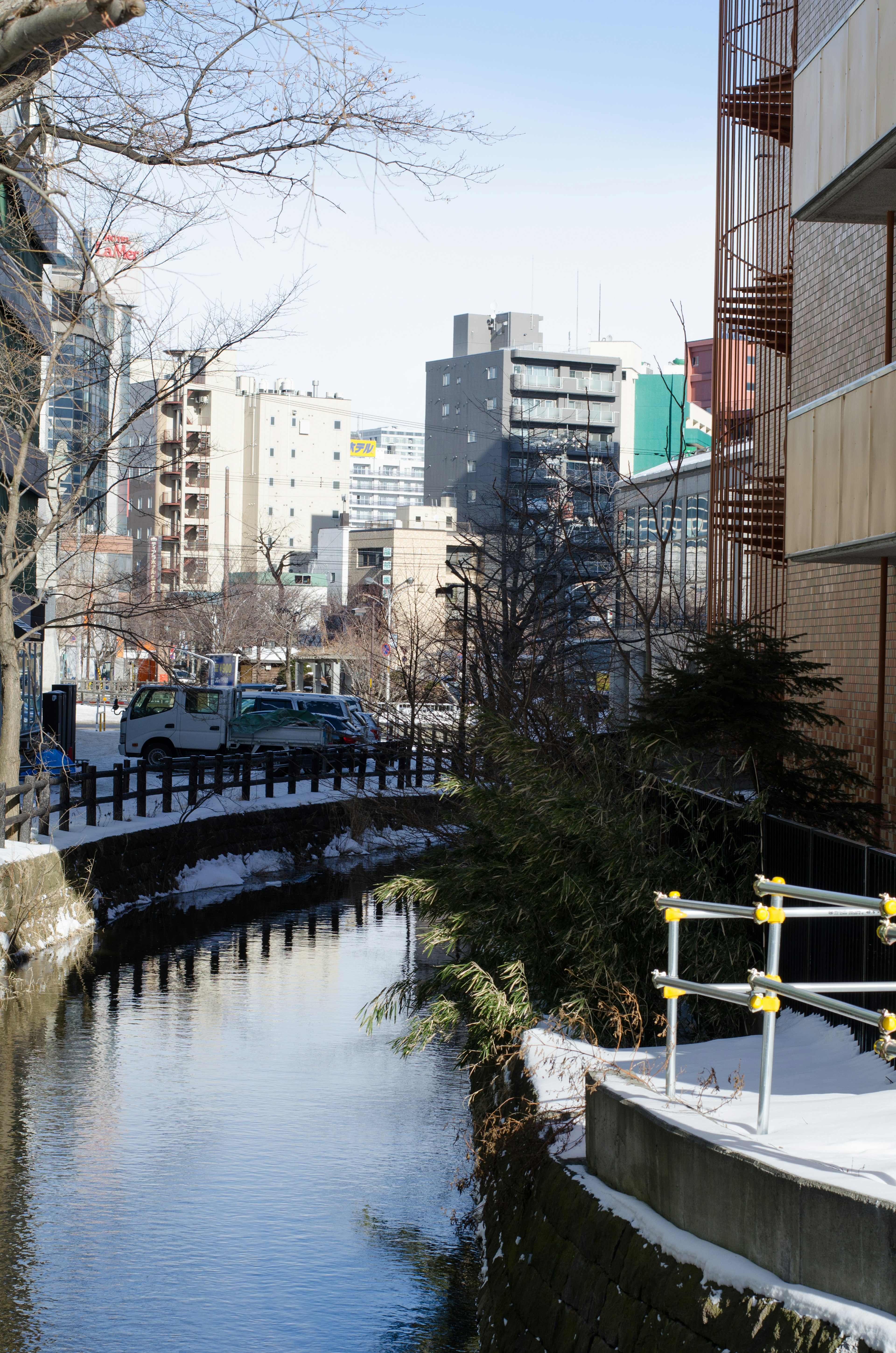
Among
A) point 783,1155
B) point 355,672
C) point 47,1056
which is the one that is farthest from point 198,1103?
point 355,672

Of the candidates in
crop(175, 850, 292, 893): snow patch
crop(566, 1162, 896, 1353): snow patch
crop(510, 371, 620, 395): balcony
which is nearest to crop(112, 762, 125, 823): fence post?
crop(175, 850, 292, 893): snow patch

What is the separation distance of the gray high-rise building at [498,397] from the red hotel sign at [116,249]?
87.9 m

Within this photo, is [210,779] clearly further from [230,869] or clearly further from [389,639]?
[389,639]

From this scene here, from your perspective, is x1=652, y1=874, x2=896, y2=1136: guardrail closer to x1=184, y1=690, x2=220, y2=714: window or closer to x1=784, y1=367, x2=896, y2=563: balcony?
x1=784, y1=367, x2=896, y2=563: balcony

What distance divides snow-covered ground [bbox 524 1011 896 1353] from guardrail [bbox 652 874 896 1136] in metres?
0.28

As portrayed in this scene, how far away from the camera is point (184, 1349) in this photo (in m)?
8.22

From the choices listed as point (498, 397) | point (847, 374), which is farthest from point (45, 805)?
point (498, 397)

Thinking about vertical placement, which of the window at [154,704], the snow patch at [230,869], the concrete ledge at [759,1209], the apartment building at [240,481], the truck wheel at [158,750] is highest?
the apartment building at [240,481]

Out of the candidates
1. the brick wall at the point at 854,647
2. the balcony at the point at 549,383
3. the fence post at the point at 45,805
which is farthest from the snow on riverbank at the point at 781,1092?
the balcony at the point at 549,383

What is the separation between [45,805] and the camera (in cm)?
1934

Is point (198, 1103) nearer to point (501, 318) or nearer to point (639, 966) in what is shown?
point (639, 966)

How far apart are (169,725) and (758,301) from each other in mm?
20716

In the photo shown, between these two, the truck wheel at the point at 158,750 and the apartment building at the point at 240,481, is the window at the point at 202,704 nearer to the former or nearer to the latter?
the truck wheel at the point at 158,750

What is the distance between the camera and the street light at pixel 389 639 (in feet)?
116
